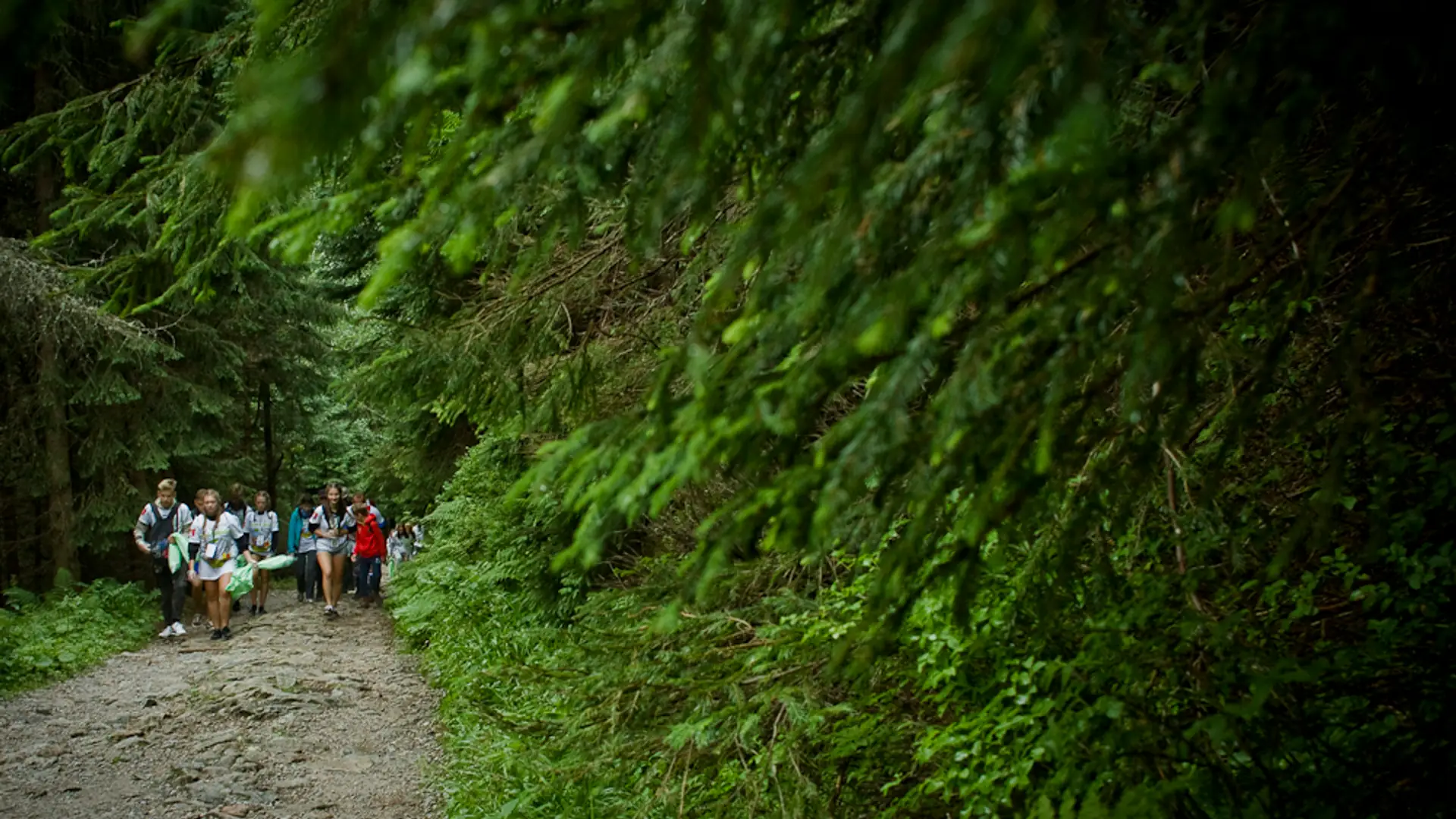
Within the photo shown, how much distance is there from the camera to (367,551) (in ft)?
52.3

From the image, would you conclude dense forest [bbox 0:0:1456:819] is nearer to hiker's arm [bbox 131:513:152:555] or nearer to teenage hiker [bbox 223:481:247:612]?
hiker's arm [bbox 131:513:152:555]

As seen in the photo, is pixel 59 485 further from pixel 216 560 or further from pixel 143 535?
pixel 216 560

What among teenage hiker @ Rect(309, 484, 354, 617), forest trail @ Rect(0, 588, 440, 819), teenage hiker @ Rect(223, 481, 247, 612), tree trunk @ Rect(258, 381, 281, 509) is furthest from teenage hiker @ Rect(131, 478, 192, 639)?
tree trunk @ Rect(258, 381, 281, 509)

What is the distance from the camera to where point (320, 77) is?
1.31m

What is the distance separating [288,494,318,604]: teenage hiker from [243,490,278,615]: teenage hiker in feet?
1.08

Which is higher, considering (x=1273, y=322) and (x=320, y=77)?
(x=320, y=77)

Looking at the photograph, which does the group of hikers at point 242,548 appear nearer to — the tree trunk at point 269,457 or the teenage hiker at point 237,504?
the teenage hiker at point 237,504

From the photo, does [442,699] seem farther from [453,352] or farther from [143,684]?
[453,352]

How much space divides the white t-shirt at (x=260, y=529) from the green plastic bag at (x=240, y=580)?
1.24m

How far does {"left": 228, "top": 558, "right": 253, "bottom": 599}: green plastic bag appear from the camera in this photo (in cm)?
1228

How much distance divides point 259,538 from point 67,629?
3186 millimetres

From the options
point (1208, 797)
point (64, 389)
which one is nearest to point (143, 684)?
point (64, 389)

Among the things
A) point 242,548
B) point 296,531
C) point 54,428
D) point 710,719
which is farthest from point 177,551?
point 710,719

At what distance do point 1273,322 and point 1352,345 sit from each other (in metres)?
1.06
